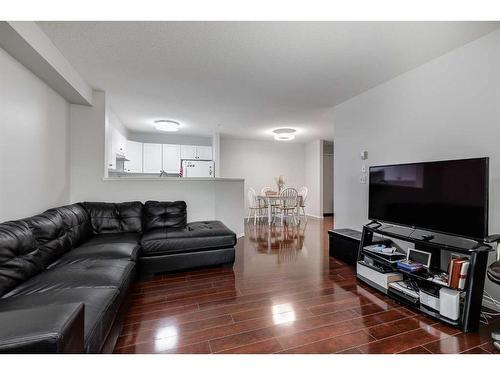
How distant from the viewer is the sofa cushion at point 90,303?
1177 mm

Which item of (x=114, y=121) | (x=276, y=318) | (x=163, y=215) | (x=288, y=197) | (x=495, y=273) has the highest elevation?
(x=114, y=121)

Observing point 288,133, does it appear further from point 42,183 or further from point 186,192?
point 42,183

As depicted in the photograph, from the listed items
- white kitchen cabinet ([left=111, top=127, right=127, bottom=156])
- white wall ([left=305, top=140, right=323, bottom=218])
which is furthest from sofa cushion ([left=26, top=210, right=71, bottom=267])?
white wall ([left=305, top=140, right=323, bottom=218])

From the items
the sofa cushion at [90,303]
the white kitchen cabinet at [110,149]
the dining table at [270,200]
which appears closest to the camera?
the sofa cushion at [90,303]

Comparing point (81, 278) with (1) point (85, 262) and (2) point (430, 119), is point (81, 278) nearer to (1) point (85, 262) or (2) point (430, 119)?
(1) point (85, 262)

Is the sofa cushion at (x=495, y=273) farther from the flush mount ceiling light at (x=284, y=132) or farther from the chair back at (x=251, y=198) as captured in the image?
the chair back at (x=251, y=198)

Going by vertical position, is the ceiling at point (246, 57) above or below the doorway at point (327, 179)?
above

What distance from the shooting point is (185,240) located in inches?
111

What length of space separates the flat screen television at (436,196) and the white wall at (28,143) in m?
3.62

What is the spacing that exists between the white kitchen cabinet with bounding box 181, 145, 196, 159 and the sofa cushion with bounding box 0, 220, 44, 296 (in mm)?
4733

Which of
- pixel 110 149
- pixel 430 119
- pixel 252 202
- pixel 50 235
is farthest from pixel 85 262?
pixel 252 202

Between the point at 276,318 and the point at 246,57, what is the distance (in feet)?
8.10

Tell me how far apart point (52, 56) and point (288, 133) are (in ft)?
15.3

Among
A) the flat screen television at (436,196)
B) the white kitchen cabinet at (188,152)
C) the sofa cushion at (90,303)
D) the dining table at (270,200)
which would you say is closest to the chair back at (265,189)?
the dining table at (270,200)
